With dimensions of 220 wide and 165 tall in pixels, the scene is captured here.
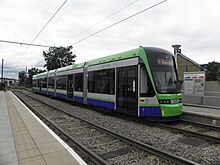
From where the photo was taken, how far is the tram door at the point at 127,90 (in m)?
9.31

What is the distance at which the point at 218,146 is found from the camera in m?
6.10

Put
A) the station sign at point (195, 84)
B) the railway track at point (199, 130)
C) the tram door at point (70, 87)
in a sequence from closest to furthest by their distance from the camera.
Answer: the railway track at point (199, 130) < the station sign at point (195, 84) < the tram door at point (70, 87)

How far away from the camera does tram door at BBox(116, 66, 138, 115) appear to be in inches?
367

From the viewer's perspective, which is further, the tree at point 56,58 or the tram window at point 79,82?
the tree at point 56,58

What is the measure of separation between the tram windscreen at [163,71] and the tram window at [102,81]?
2.68m

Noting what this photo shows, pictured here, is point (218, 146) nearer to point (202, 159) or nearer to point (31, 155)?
point (202, 159)

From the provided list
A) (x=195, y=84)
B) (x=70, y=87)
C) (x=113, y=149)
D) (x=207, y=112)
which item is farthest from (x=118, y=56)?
(x=70, y=87)

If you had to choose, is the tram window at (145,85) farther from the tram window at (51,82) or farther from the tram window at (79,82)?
the tram window at (51,82)

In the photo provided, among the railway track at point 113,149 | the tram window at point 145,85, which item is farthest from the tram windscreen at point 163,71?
the railway track at point 113,149

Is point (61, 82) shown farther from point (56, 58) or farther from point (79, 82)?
point (56, 58)

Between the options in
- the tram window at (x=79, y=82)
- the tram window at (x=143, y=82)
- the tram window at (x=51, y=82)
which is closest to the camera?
the tram window at (x=143, y=82)

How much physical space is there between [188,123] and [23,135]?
6.80 m

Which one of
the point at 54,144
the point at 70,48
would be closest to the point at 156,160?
the point at 54,144

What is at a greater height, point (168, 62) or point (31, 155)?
point (168, 62)
